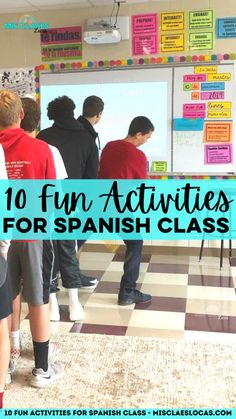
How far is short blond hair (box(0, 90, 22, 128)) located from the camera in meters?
1.82

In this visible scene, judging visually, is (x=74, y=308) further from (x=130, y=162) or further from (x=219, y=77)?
(x=219, y=77)

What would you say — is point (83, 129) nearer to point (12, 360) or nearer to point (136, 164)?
point (136, 164)

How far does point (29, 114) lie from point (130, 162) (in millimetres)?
905

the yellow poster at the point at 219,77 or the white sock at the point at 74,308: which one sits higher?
the yellow poster at the point at 219,77

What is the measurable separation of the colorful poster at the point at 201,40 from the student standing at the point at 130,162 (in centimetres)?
164

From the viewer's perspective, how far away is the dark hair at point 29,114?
2125mm

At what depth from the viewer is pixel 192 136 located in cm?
427

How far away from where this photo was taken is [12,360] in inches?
85.1

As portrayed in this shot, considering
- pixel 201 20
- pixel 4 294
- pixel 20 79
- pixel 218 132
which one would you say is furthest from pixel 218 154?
pixel 4 294

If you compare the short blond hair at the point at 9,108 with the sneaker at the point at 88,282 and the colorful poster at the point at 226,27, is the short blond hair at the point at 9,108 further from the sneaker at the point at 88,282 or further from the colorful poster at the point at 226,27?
the colorful poster at the point at 226,27

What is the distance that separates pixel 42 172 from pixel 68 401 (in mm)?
1010

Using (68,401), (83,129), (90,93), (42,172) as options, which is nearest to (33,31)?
(90,93)

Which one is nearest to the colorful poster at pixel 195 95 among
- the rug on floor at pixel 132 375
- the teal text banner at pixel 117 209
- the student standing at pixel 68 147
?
the teal text banner at pixel 117 209

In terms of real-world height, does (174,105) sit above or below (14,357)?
above
